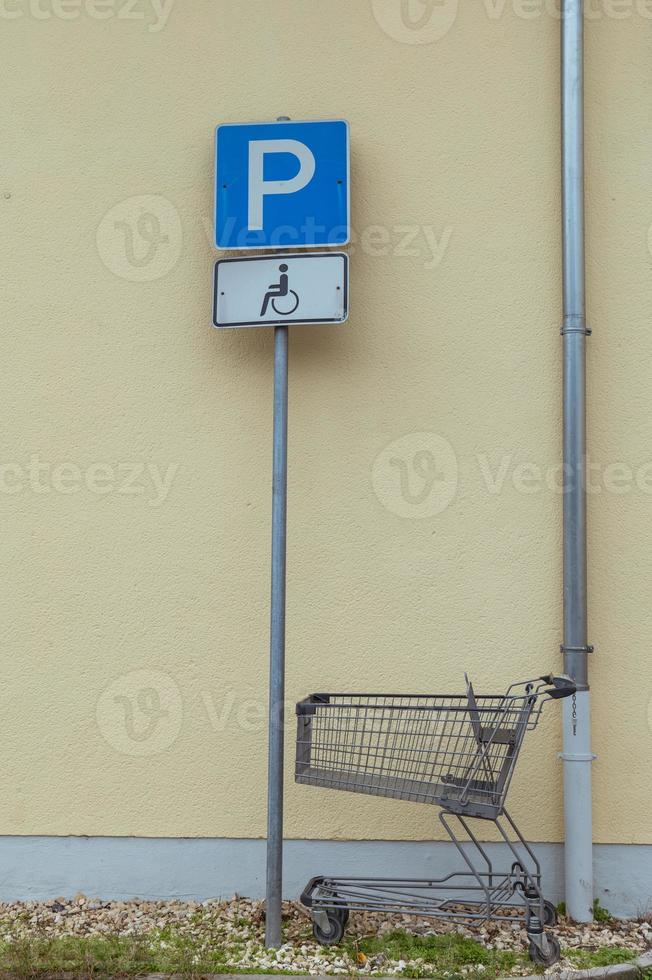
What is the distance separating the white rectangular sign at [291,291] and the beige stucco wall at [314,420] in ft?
1.08

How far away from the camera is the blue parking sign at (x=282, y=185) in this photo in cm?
365

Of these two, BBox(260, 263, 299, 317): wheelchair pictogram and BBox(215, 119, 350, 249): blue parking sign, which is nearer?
BBox(260, 263, 299, 317): wheelchair pictogram

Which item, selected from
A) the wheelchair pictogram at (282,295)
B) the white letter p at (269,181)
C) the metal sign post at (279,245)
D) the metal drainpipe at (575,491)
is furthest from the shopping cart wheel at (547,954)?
the white letter p at (269,181)

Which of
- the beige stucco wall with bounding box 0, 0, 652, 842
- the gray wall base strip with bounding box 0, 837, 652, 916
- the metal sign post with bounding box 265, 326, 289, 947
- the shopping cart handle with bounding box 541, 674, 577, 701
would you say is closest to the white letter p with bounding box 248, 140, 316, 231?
the beige stucco wall with bounding box 0, 0, 652, 842

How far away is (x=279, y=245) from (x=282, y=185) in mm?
255

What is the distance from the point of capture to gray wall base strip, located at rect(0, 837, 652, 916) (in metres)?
3.69

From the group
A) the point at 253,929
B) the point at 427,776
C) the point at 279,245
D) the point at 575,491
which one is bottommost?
the point at 253,929

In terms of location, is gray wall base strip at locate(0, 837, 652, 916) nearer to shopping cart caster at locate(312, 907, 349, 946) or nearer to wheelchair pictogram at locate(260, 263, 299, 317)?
shopping cart caster at locate(312, 907, 349, 946)

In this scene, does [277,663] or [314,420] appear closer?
[277,663]

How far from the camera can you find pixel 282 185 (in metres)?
3.68

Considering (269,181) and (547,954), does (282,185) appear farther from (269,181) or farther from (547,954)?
(547,954)

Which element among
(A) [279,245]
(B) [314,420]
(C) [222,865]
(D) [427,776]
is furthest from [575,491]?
(C) [222,865]

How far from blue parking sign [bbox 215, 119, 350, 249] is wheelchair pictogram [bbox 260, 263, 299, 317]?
0.17 meters

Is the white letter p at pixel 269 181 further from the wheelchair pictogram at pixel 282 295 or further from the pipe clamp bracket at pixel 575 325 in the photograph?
the pipe clamp bracket at pixel 575 325
